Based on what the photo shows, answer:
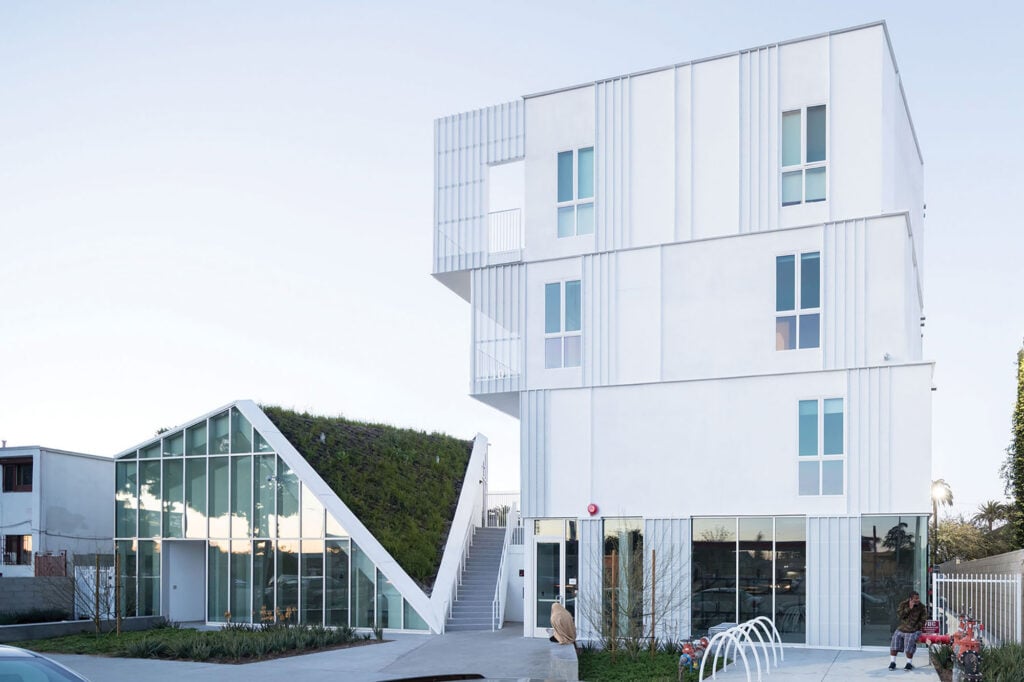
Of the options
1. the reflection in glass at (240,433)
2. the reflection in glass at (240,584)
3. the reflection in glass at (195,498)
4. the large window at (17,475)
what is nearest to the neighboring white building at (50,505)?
the large window at (17,475)

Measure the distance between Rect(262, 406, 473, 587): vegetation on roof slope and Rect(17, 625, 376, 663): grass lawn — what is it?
11.9 feet

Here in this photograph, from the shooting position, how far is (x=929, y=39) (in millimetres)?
21312

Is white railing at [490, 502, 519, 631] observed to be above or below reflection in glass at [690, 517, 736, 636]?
below

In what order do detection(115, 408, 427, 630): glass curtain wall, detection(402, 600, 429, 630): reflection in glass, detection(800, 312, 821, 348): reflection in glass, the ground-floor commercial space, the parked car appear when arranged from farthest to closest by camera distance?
detection(115, 408, 427, 630): glass curtain wall → detection(402, 600, 429, 630): reflection in glass → detection(800, 312, 821, 348): reflection in glass → the ground-floor commercial space → the parked car

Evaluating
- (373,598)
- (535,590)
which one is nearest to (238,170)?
(373,598)

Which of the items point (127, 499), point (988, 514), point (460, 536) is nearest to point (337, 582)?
point (460, 536)

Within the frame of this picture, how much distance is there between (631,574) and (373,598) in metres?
7.36

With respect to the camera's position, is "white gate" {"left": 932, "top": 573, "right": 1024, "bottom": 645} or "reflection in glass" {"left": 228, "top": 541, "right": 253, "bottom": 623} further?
"reflection in glass" {"left": 228, "top": 541, "right": 253, "bottom": 623}

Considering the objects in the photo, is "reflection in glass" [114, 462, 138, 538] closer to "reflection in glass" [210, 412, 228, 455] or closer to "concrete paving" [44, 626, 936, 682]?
"reflection in glass" [210, 412, 228, 455]

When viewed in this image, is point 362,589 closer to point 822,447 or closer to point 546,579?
point 546,579

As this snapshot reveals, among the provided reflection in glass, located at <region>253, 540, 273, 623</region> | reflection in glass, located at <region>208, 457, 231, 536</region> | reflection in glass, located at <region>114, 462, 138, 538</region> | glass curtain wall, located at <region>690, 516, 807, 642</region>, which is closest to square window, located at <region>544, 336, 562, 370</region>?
glass curtain wall, located at <region>690, 516, 807, 642</region>

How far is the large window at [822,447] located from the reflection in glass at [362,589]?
35.1ft

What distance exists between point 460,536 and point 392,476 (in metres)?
3.19

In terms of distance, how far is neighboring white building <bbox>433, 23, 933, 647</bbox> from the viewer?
19859 mm
